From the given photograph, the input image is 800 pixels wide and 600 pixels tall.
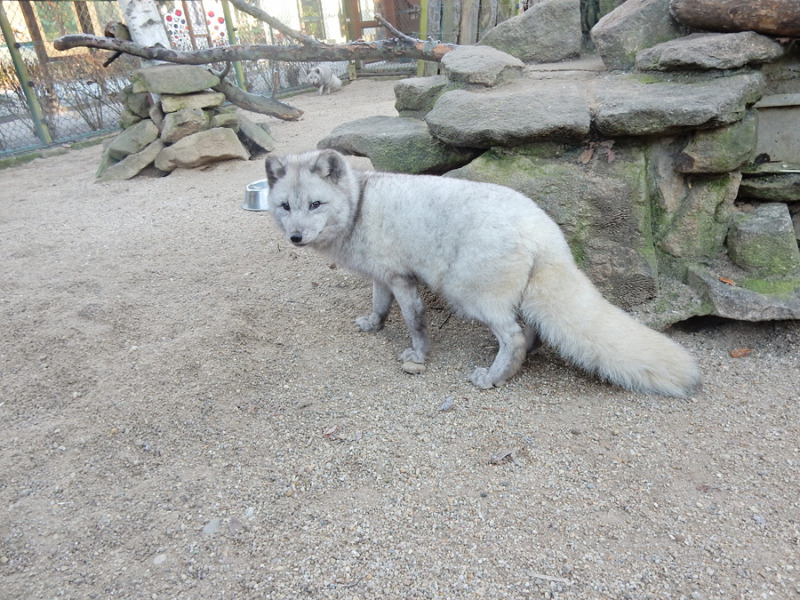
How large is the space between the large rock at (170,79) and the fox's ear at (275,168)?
517 cm

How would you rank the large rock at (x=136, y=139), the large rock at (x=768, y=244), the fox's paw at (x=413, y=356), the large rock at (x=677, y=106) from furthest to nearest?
the large rock at (x=136, y=139) < the fox's paw at (x=413, y=356) < the large rock at (x=768, y=244) < the large rock at (x=677, y=106)

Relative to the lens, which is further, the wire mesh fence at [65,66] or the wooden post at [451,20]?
the wire mesh fence at [65,66]

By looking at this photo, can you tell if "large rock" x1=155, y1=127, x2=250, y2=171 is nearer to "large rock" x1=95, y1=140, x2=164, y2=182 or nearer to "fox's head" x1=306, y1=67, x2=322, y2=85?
"large rock" x1=95, y1=140, x2=164, y2=182

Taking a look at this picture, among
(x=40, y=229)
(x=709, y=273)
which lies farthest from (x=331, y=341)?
(x=40, y=229)

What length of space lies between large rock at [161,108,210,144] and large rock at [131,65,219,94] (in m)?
0.30

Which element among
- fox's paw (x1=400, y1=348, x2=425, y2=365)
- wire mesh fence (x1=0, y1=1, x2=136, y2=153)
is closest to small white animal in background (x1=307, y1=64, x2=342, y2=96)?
wire mesh fence (x1=0, y1=1, x2=136, y2=153)

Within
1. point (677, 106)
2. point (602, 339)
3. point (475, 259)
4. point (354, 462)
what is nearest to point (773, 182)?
point (677, 106)

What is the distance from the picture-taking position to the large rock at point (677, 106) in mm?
2840

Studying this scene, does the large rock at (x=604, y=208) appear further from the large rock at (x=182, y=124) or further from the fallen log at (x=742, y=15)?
the large rock at (x=182, y=124)

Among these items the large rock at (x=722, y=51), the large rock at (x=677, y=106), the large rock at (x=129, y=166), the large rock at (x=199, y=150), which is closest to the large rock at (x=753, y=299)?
the large rock at (x=677, y=106)

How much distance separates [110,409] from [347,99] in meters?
10.5

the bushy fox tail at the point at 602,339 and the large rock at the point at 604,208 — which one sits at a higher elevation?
the large rock at the point at 604,208

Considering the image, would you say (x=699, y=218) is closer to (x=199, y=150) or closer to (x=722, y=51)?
(x=722, y=51)

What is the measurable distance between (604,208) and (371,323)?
1593mm
